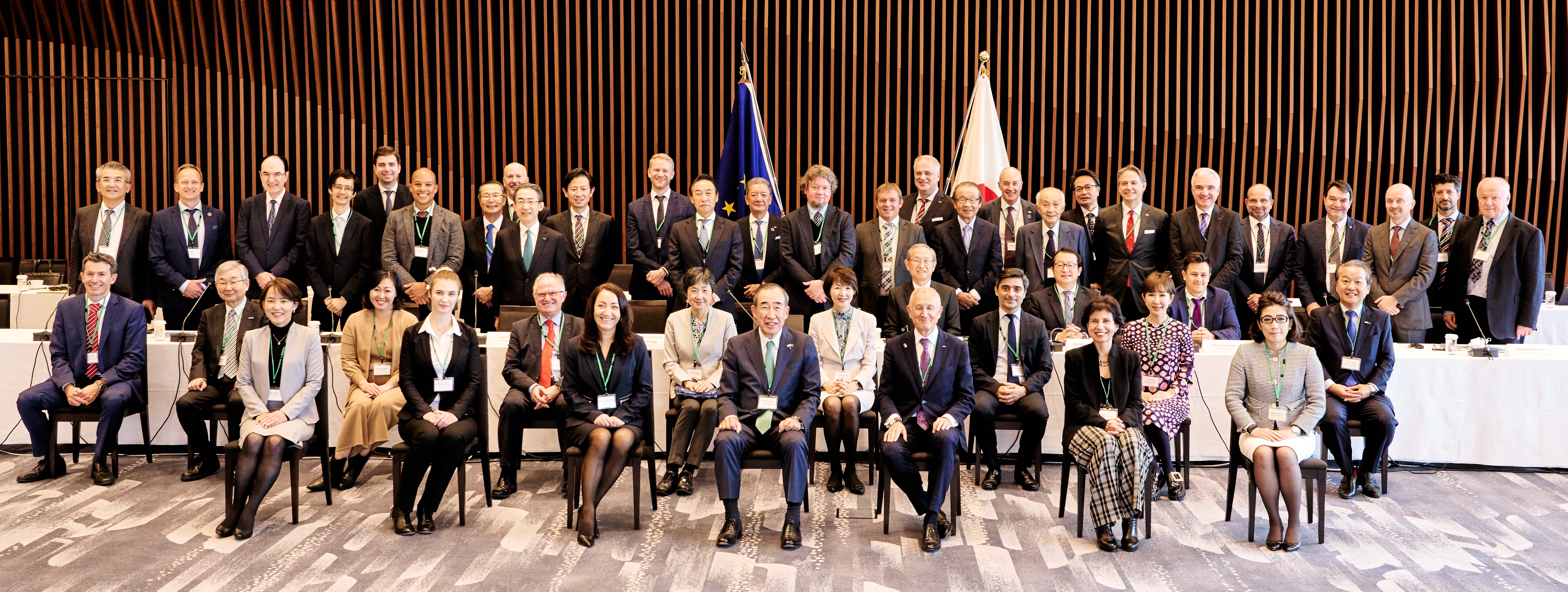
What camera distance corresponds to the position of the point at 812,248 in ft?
17.1

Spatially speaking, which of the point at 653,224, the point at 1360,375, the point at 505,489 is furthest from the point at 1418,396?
the point at 505,489

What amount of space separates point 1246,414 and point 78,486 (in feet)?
15.5

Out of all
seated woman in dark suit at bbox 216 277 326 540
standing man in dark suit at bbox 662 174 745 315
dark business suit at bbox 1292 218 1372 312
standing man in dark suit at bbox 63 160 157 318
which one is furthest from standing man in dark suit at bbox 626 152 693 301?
dark business suit at bbox 1292 218 1372 312

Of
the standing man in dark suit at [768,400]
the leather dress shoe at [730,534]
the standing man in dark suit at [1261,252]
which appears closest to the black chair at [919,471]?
the standing man in dark suit at [768,400]

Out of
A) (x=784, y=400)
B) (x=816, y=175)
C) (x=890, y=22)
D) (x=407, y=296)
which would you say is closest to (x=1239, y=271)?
(x=816, y=175)

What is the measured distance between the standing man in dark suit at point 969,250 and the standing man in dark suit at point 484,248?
2.20 metres

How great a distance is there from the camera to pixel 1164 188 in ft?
25.0

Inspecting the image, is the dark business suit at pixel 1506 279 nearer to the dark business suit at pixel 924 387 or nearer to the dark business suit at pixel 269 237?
the dark business suit at pixel 924 387

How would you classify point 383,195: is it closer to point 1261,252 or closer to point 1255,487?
point 1255,487

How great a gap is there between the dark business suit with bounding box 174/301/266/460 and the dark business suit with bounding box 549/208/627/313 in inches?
58.1

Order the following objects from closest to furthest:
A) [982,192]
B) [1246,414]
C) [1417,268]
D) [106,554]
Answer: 1. [106,554]
2. [1246,414]
3. [1417,268]
4. [982,192]

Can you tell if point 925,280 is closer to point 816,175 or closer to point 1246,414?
point 816,175

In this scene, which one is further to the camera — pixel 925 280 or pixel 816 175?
pixel 816 175

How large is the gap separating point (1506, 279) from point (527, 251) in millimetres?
4962
